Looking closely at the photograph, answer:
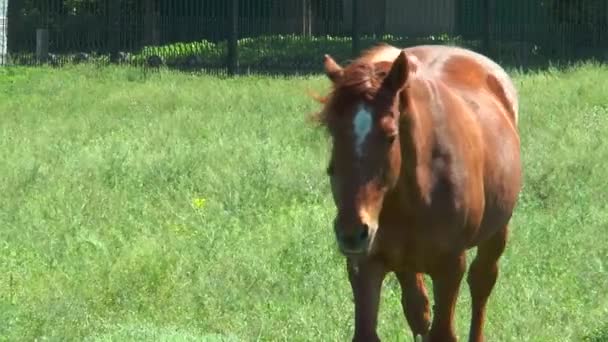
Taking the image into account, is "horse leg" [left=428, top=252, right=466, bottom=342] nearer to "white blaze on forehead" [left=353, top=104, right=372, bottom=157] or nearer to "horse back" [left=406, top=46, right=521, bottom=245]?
"horse back" [left=406, top=46, right=521, bottom=245]

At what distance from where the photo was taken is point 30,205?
10352mm

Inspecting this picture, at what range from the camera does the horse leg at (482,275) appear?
290 inches

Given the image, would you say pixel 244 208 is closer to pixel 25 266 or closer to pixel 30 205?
pixel 30 205

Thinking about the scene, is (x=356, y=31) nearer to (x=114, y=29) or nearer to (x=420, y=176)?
(x=114, y=29)

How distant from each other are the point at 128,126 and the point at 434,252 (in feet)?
31.2

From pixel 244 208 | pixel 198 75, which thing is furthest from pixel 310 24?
pixel 244 208

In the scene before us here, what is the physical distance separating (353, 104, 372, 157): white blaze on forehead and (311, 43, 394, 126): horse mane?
71 mm

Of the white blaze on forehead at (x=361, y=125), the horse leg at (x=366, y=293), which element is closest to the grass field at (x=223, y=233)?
the horse leg at (x=366, y=293)

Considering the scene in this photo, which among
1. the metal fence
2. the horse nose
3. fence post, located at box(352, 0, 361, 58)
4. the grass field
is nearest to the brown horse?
the horse nose

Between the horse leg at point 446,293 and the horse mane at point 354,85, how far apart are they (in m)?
1.08

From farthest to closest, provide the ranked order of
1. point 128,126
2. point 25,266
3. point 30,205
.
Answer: point 128,126
point 30,205
point 25,266

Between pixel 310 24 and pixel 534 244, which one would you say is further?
pixel 310 24

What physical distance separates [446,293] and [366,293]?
2.03 ft

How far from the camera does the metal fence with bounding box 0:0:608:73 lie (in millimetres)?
25297
